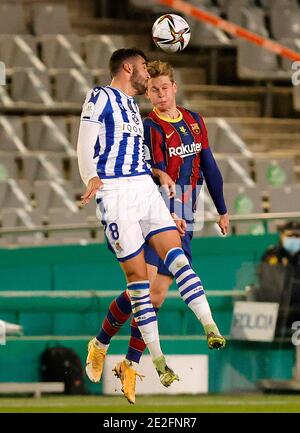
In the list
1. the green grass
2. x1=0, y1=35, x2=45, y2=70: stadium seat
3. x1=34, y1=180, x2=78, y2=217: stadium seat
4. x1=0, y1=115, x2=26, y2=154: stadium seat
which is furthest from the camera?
x1=0, y1=35, x2=45, y2=70: stadium seat

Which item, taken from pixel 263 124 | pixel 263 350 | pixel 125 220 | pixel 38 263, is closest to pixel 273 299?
pixel 263 350

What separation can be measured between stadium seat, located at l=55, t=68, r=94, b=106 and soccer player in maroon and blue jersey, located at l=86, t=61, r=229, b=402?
243 inches

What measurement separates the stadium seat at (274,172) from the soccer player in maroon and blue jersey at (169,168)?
5.93 metres

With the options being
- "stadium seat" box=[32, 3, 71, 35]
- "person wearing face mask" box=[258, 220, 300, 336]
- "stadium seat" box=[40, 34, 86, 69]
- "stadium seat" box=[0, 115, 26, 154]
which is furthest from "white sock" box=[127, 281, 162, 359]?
"stadium seat" box=[32, 3, 71, 35]

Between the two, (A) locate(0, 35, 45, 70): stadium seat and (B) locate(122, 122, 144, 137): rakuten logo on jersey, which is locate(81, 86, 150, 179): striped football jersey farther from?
(A) locate(0, 35, 45, 70): stadium seat

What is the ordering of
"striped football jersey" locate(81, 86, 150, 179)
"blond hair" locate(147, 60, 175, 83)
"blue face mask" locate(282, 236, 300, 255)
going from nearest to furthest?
"striped football jersey" locate(81, 86, 150, 179) < "blond hair" locate(147, 60, 175, 83) < "blue face mask" locate(282, 236, 300, 255)

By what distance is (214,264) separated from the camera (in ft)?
38.8

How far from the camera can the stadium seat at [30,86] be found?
1555cm

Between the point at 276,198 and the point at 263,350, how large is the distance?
11.7 ft

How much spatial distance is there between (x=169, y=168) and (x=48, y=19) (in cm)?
746

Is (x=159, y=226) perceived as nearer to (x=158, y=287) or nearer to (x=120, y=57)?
(x=158, y=287)

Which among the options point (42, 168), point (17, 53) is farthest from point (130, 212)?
point (17, 53)

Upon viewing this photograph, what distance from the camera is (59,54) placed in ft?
52.8

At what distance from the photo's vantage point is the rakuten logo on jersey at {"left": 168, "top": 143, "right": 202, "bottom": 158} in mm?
9328
